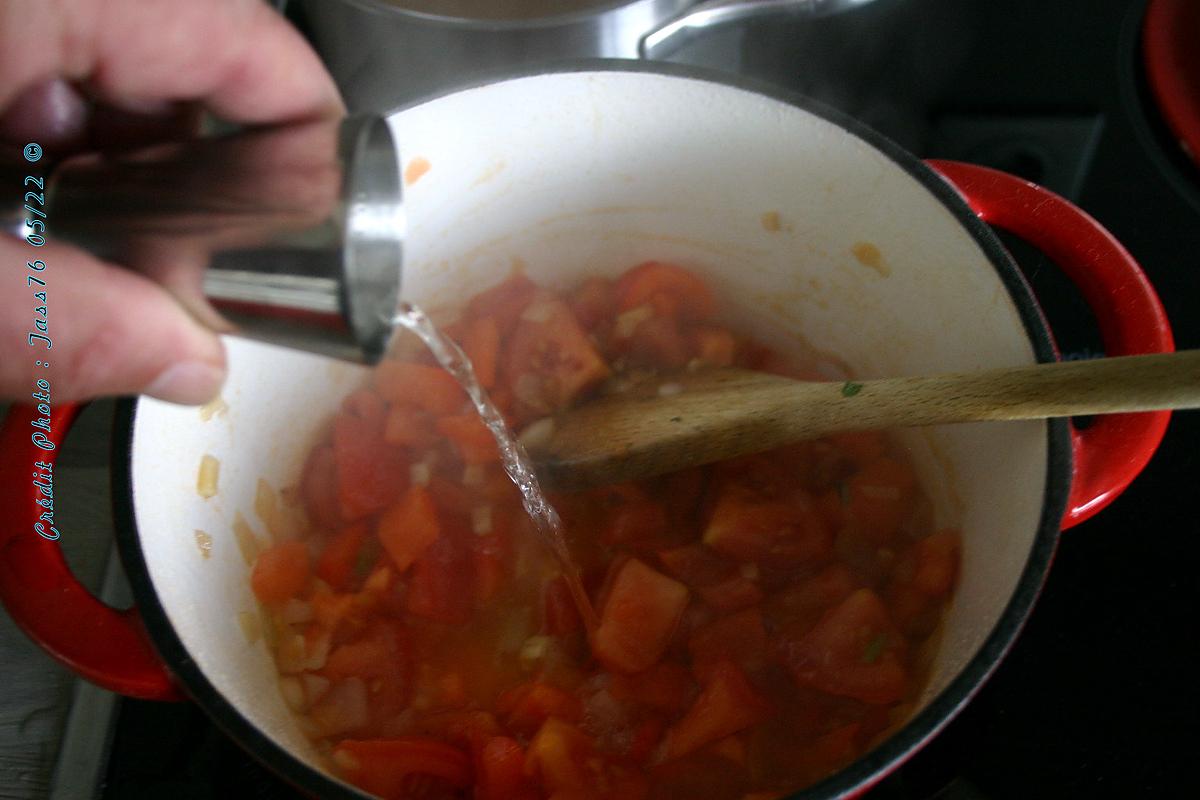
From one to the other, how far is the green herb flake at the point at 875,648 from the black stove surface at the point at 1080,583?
0.43ft

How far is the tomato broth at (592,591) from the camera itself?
4.26ft

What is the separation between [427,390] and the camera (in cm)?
163

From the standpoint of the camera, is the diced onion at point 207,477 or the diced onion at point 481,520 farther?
the diced onion at point 481,520

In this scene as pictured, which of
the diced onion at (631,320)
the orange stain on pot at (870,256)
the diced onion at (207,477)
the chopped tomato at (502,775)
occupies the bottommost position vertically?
the chopped tomato at (502,775)

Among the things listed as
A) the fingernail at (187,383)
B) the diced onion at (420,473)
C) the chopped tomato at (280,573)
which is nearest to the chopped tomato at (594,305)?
the diced onion at (420,473)

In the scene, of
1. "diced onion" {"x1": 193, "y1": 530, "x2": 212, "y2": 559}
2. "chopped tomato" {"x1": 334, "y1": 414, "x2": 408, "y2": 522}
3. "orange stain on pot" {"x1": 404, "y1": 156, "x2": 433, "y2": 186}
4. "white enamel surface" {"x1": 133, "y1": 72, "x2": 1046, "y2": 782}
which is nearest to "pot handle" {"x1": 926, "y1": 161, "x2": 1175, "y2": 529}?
"white enamel surface" {"x1": 133, "y1": 72, "x2": 1046, "y2": 782}

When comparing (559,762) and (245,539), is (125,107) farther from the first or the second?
(559,762)

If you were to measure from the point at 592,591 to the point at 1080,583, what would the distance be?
0.69 meters

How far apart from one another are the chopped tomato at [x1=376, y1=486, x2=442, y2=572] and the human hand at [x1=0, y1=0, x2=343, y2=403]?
57 cm

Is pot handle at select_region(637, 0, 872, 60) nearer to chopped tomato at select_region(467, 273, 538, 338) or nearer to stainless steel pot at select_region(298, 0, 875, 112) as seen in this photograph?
stainless steel pot at select_region(298, 0, 875, 112)

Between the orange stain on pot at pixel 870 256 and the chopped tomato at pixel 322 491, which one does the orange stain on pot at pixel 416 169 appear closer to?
the chopped tomato at pixel 322 491

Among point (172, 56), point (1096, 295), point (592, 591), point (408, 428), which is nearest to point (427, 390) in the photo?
point (408, 428)

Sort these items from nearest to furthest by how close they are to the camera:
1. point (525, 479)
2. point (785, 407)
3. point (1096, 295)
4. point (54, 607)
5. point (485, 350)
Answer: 1. point (54, 607)
2. point (1096, 295)
3. point (785, 407)
4. point (525, 479)
5. point (485, 350)

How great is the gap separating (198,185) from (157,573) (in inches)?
18.8
